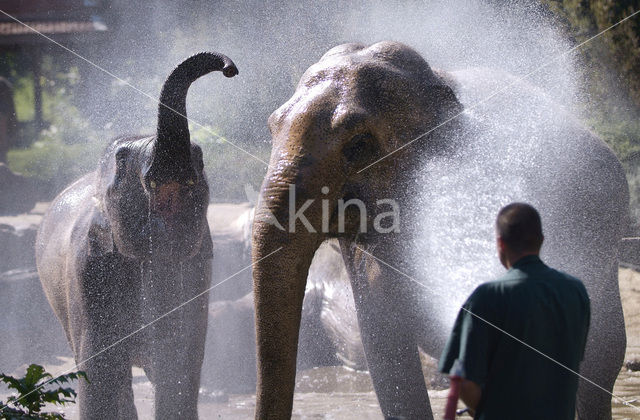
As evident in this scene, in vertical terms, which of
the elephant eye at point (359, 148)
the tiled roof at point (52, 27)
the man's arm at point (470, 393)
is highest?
the tiled roof at point (52, 27)

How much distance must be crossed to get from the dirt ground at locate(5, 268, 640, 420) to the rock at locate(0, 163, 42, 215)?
463 centimetres

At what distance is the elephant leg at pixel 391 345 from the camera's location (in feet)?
13.9

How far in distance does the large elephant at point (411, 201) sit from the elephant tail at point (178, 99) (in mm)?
584

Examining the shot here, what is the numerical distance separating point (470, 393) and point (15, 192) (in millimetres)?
11090

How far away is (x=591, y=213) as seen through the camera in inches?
166

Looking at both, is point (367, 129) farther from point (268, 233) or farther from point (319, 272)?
point (319, 272)

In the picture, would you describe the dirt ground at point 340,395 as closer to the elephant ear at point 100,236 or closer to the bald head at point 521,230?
Result: the elephant ear at point 100,236

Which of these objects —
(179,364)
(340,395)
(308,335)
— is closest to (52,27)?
→ (308,335)

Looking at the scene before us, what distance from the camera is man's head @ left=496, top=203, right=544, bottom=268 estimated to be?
8.07ft

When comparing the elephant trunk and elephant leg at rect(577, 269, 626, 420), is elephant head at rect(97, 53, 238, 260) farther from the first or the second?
elephant leg at rect(577, 269, 626, 420)

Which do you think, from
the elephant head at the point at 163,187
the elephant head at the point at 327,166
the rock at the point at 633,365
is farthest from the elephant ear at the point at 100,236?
the rock at the point at 633,365

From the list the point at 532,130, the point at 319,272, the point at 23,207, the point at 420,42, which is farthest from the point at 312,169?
the point at 23,207

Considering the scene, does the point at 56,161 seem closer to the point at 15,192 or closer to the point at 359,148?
the point at 15,192

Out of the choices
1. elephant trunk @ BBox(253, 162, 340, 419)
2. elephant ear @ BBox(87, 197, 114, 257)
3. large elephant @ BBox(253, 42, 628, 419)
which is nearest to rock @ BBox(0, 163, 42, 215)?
elephant ear @ BBox(87, 197, 114, 257)
